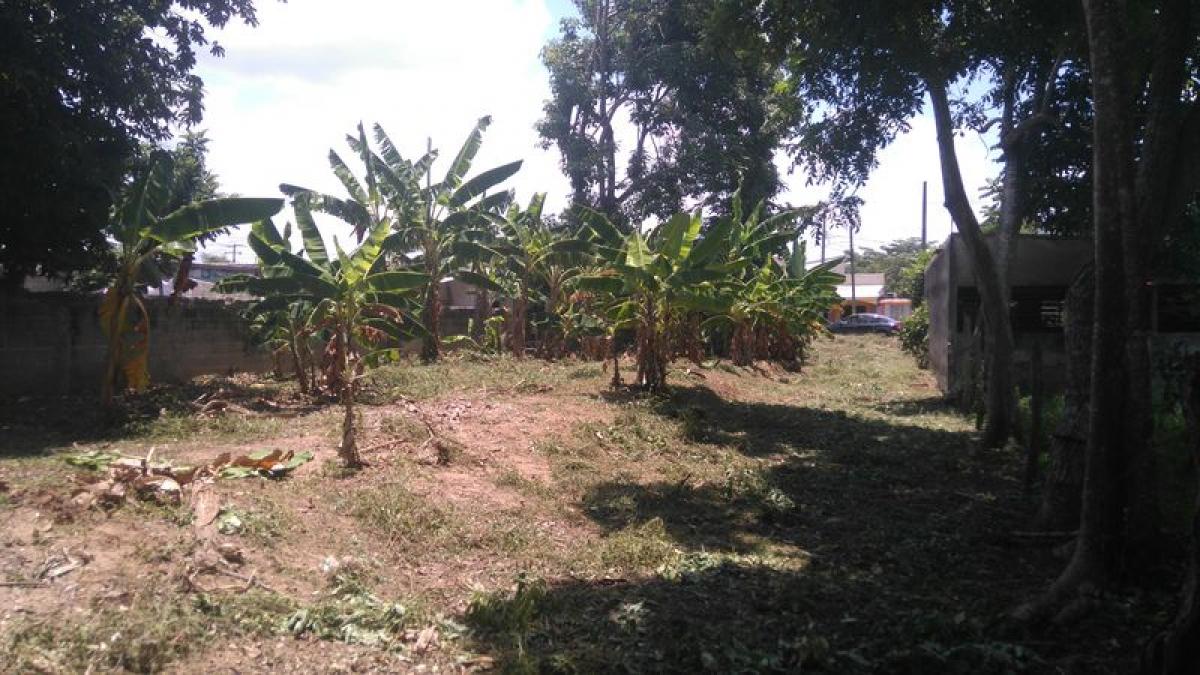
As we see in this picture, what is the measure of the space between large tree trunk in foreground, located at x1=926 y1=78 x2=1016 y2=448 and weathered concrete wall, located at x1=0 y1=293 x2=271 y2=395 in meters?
11.3

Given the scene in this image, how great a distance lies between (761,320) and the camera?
65.8ft

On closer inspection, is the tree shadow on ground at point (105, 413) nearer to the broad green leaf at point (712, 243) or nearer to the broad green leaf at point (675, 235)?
the broad green leaf at point (675, 235)

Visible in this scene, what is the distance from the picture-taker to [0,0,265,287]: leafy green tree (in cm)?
995

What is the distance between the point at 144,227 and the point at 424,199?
6734 millimetres

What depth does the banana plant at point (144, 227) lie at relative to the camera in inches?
394

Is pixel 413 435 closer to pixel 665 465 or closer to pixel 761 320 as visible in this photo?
pixel 665 465

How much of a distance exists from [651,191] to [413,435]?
703 inches

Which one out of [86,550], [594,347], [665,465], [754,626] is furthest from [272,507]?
[594,347]

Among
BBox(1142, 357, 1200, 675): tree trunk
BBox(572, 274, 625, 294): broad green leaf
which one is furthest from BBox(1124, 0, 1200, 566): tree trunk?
BBox(572, 274, 625, 294): broad green leaf

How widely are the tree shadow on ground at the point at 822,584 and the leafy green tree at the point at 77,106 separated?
7725 mm

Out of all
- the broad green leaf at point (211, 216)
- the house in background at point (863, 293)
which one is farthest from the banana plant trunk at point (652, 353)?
the house in background at point (863, 293)

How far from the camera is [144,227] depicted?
10328 millimetres

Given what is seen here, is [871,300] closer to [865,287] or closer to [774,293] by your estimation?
[865,287]

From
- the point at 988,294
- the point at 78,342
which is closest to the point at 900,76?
the point at 988,294
